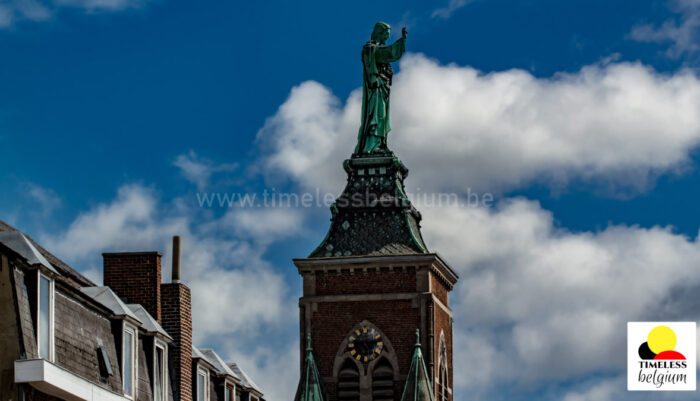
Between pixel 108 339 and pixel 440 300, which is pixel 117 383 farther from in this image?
pixel 440 300

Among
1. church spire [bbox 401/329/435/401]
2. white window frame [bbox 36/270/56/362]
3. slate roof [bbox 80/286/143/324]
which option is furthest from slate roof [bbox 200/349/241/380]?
church spire [bbox 401/329/435/401]

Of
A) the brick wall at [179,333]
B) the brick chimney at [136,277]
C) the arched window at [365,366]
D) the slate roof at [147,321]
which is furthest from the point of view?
the arched window at [365,366]

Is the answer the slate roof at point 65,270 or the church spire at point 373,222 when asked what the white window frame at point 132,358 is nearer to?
the slate roof at point 65,270

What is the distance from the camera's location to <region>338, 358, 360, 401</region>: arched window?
241ft

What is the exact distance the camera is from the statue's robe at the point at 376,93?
77.1m

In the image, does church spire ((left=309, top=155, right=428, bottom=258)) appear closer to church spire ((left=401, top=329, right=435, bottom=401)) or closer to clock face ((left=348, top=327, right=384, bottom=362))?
clock face ((left=348, top=327, right=384, bottom=362))

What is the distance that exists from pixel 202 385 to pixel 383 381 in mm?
29898

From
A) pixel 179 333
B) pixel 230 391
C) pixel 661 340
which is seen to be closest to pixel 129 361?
pixel 179 333

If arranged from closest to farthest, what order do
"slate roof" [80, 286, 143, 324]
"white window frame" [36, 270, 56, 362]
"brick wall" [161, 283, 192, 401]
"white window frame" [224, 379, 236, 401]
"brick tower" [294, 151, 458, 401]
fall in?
"white window frame" [36, 270, 56, 362] < "slate roof" [80, 286, 143, 324] < "brick wall" [161, 283, 192, 401] < "white window frame" [224, 379, 236, 401] < "brick tower" [294, 151, 458, 401]

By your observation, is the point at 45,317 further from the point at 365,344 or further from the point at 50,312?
the point at 365,344

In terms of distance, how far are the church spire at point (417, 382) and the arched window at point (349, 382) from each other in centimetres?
219

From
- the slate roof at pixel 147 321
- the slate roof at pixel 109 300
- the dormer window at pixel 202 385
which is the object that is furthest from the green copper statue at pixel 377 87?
the slate roof at pixel 109 300

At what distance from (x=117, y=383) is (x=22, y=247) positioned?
545 centimetres

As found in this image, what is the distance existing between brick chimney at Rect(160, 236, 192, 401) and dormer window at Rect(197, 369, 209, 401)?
919 mm
